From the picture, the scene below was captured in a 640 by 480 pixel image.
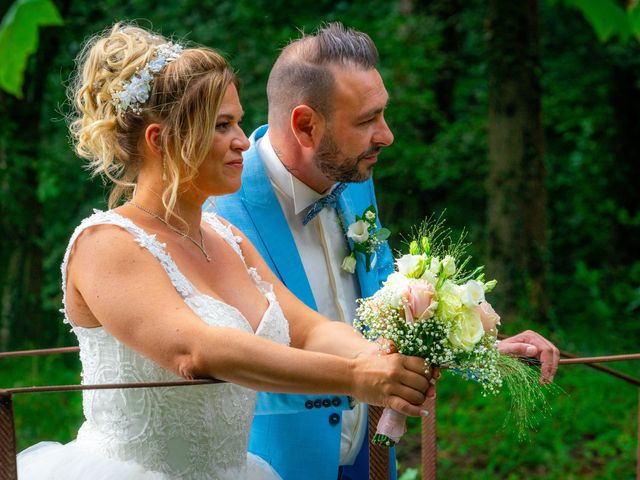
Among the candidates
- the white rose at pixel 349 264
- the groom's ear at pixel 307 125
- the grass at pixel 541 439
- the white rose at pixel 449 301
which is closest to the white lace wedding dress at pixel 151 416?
the white rose at pixel 449 301

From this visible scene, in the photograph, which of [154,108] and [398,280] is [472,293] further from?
[154,108]

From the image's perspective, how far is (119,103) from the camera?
2.55 m

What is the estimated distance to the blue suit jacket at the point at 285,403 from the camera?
9.91 ft

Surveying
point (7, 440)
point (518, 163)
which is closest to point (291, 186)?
point (7, 440)

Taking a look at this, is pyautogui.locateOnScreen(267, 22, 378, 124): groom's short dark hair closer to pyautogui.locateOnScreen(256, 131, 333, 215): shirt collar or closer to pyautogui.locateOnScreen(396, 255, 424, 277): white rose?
pyautogui.locateOnScreen(256, 131, 333, 215): shirt collar

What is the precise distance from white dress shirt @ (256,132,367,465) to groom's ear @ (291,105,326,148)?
0.36 feet

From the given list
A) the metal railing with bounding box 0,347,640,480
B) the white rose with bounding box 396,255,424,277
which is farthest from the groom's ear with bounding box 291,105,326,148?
the white rose with bounding box 396,255,424,277

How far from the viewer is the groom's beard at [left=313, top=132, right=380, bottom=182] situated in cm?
Result: 327

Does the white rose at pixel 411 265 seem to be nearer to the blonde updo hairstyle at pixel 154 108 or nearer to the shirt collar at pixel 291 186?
the blonde updo hairstyle at pixel 154 108

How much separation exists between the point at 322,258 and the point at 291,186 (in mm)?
267

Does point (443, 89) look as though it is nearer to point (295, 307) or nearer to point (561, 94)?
point (561, 94)

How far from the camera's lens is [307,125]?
11.0ft

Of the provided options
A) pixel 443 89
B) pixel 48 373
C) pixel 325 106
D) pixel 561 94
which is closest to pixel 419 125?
pixel 443 89

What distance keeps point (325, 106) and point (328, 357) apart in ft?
4.39
